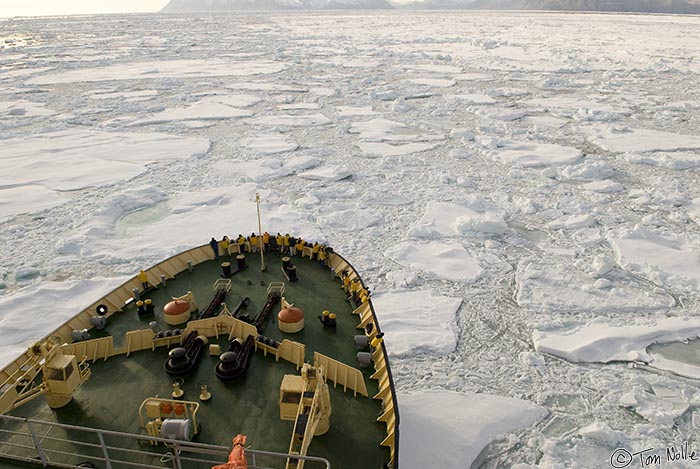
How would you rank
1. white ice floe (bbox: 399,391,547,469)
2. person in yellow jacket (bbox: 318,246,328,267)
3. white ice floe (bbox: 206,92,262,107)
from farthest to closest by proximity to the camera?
white ice floe (bbox: 206,92,262,107) < person in yellow jacket (bbox: 318,246,328,267) < white ice floe (bbox: 399,391,547,469)

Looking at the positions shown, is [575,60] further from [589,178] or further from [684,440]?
[684,440]

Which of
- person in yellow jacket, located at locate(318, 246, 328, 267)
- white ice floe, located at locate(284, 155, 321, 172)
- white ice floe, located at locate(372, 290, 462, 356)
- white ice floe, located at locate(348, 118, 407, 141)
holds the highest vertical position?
white ice floe, located at locate(348, 118, 407, 141)

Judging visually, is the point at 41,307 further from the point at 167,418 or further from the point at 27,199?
the point at 27,199

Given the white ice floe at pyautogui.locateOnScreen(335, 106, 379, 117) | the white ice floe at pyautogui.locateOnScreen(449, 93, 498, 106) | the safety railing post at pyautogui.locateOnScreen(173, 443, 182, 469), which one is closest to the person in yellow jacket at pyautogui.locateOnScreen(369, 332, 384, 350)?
the safety railing post at pyautogui.locateOnScreen(173, 443, 182, 469)

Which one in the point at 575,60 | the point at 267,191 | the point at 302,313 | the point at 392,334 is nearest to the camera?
the point at 302,313

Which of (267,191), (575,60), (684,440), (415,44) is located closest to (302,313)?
(684,440)

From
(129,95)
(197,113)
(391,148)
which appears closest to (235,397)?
(391,148)

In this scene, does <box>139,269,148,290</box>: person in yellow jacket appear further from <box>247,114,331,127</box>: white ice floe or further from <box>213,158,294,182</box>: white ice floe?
<box>247,114,331,127</box>: white ice floe
